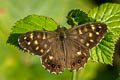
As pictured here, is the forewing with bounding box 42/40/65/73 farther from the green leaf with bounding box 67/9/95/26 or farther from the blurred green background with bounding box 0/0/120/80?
the blurred green background with bounding box 0/0/120/80

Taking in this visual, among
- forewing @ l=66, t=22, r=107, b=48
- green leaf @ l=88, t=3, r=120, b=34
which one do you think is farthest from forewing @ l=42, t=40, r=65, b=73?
green leaf @ l=88, t=3, r=120, b=34

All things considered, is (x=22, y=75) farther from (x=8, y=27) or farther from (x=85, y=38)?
(x=85, y=38)

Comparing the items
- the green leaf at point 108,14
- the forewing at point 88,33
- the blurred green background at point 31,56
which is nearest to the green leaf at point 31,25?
the forewing at point 88,33

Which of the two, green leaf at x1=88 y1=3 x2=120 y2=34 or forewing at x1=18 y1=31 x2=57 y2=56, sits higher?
green leaf at x1=88 y1=3 x2=120 y2=34

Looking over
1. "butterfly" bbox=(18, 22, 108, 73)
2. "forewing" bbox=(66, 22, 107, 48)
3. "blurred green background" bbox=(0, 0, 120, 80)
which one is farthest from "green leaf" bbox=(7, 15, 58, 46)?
"blurred green background" bbox=(0, 0, 120, 80)

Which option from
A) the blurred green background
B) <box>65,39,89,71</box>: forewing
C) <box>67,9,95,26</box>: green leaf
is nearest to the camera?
<box>67,9,95,26</box>: green leaf

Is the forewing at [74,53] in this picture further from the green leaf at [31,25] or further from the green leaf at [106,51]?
the green leaf at [31,25]

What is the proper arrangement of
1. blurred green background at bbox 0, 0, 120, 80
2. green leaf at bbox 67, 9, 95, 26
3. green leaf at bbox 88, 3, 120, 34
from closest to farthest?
green leaf at bbox 67, 9, 95, 26, green leaf at bbox 88, 3, 120, 34, blurred green background at bbox 0, 0, 120, 80

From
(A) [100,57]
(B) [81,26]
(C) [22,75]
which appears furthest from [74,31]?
(C) [22,75]

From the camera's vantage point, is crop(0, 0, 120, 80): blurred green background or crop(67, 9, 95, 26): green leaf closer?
crop(67, 9, 95, 26): green leaf
